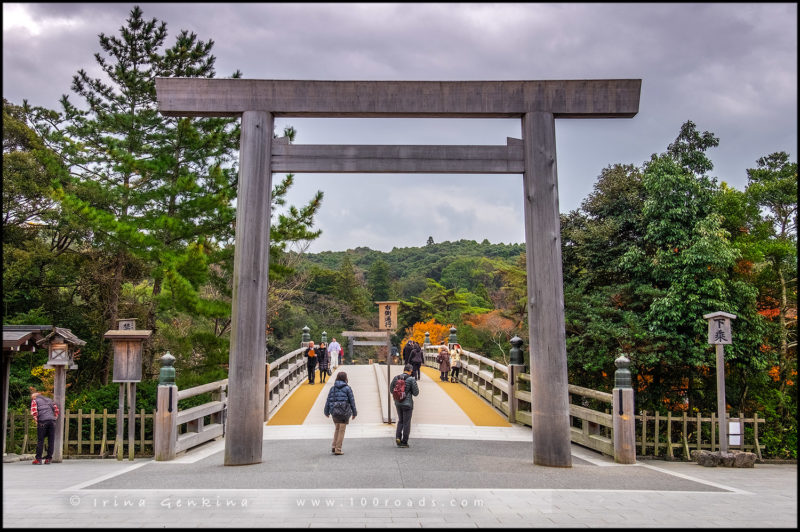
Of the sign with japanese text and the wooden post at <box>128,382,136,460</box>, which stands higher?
the sign with japanese text

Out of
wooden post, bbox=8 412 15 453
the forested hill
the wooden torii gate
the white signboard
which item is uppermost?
the forested hill

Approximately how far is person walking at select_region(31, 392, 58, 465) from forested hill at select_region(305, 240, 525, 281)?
172 feet

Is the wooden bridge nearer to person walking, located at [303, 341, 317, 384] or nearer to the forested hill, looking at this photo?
person walking, located at [303, 341, 317, 384]

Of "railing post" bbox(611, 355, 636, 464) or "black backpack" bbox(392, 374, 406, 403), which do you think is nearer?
"railing post" bbox(611, 355, 636, 464)

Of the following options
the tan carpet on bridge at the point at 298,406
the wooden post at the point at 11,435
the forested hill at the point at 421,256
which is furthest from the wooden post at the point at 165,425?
the forested hill at the point at 421,256

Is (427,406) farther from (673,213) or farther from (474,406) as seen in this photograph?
(673,213)

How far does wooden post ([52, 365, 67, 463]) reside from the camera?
36.0 feet

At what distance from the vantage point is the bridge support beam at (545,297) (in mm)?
8930

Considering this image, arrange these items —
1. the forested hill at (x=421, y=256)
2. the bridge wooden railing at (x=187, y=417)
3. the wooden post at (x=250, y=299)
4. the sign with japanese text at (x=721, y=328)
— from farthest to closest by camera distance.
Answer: the forested hill at (x=421, y=256), the sign with japanese text at (x=721, y=328), the bridge wooden railing at (x=187, y=417), the wooden post at (x=250, y=299)

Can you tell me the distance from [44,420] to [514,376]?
32.6 ft

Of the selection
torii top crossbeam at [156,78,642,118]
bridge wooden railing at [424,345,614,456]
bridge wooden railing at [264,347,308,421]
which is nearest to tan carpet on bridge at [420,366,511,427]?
bridge wooden railing at [424,345,614,456]

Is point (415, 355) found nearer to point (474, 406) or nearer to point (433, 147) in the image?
point (474, 406)

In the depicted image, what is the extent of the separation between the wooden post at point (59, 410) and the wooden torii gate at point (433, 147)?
15.9 ft

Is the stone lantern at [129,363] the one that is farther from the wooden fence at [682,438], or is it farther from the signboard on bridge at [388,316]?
the wooden fence at [682,438]
